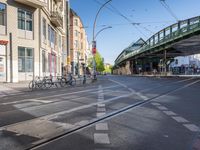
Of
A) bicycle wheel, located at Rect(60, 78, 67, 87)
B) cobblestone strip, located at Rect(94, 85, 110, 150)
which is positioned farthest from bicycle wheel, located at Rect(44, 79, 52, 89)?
cobblestone strip, located at Rect(94, 85, 110, 150)

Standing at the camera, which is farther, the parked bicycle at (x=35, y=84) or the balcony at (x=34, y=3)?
the balcony at (x=34, y=3)

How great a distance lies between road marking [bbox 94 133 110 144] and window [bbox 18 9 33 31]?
22.2 meters

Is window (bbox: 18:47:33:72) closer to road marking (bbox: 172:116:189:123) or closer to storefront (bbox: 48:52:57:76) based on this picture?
storefront (bbox: 48:52:57:76)

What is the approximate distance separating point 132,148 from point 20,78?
22.4 meters

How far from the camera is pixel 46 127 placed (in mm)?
5824

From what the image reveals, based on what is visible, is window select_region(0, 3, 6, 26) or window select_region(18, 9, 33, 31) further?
window select_region(18, 9, 33, 31)

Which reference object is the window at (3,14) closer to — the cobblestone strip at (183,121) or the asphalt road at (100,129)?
the asphalt road at (100,129)

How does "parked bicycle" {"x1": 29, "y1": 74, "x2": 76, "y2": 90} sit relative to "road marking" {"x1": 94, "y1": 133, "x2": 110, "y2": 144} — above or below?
above

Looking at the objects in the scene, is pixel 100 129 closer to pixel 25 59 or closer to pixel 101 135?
pixel 101 135

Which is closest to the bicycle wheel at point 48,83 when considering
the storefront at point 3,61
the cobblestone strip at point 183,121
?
the storefront at point 3,61

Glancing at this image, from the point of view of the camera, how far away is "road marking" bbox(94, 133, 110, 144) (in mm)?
4609

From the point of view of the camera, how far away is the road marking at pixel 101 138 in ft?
15.1

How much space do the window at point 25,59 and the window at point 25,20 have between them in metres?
2.22

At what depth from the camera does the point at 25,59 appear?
83.5ft
